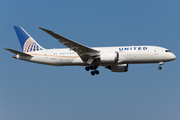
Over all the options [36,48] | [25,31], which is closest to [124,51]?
[36,48]

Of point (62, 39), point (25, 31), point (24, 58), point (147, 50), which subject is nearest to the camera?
point (62, 39)

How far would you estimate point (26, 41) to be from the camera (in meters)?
43.2

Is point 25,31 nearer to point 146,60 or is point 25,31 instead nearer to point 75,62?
point 75,62

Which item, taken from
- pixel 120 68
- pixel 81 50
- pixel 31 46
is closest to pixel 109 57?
pixel 81 50

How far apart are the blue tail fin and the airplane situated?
92 cm

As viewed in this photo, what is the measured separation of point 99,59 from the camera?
124 feet

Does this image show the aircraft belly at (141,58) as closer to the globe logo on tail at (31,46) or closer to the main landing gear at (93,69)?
the main landing gear at (93,69)

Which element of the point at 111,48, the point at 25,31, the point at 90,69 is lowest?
the point at 90,69

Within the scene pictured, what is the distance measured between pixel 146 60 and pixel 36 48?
51.3 ft

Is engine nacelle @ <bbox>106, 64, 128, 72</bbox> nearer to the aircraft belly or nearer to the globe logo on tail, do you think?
the aircraft belly

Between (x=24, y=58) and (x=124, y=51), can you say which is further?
(x=24, y=58)

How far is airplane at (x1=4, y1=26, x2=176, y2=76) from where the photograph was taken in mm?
36656

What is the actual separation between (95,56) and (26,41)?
1166 cm

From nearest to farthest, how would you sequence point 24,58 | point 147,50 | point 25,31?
point 147,50
point 24,58
point 25,31
